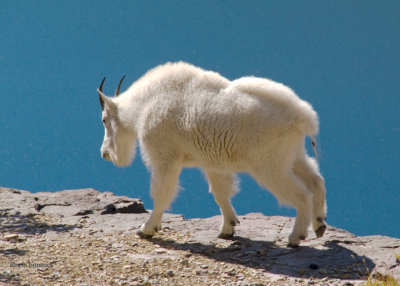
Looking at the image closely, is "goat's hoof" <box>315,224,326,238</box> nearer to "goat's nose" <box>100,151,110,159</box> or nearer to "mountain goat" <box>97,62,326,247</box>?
"mountain goat" <box>97,62,326,247</box>

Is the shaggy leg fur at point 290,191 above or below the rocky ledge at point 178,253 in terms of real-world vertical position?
above

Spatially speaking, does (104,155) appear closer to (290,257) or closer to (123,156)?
(123,156)

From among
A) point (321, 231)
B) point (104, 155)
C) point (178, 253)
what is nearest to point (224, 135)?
point (178, 253)

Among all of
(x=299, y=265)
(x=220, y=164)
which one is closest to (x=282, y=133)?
(x=220, y=164)

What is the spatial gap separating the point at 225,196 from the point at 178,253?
3.55 feet

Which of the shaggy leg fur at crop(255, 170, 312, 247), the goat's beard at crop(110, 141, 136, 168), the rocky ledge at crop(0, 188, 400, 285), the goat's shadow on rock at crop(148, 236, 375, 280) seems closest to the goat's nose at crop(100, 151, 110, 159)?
the goat's beard at crop(110, 141, 136, 168)

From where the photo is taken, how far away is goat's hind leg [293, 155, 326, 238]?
6.50m

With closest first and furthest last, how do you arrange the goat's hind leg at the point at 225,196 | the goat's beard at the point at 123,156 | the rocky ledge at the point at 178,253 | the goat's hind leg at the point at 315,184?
the rocky ledge at the point at 178,253
the goat's hind leg at the point at 315,184
the goat's hind leg at the point at 225,196
the goat's beard at the point at 123,156

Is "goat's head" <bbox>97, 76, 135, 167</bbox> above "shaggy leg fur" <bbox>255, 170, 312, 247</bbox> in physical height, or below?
above

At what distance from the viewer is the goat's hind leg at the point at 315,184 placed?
6.50 metres

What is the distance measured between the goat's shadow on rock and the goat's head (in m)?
1.60

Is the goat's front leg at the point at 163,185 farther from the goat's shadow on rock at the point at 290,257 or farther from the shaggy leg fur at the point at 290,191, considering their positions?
the shaggy leg fur at the point at 290,191

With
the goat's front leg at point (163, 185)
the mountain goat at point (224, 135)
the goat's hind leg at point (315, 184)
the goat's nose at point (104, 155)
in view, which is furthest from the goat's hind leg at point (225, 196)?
the goat's nose at point (104, 155)

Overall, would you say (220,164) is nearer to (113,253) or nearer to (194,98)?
(194,98)
